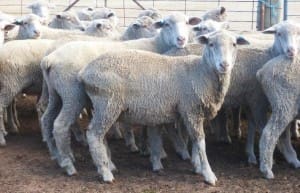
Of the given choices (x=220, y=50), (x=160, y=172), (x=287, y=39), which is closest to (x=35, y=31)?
(x=160, y=172)

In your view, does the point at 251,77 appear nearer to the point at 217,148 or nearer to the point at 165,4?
the point at 217,148

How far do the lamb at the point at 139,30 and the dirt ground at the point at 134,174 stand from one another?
165 centimetres

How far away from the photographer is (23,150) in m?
7.45

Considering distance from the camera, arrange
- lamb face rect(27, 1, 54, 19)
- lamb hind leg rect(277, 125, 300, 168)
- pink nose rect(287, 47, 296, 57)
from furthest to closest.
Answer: lamb face rect(27, 1, 54, 19) < lamb hind leg rect(277, 125, 300, 168) < pink nose rect(287, 47, 296, 57)

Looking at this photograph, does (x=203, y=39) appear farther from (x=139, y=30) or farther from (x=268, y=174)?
(x=139, y=30)

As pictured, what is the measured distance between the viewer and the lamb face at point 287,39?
6434 millimetres

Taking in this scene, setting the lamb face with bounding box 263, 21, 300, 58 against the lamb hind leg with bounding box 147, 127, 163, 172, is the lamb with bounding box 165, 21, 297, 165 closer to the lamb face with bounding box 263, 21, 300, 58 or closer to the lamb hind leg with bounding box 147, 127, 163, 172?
the lamb face with bounding box 263, 21, 300, 58

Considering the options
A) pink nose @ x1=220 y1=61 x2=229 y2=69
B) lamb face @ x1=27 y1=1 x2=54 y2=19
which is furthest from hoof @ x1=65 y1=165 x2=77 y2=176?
lamb face @ x1=27 y1=1 x2=54 y2=19

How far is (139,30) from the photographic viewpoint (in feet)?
28.5

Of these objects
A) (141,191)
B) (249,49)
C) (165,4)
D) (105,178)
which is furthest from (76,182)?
(165,4)

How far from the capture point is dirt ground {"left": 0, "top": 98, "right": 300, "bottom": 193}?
6152mm

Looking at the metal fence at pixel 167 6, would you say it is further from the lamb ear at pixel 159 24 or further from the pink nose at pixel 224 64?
the pink nose at pixel 224 64

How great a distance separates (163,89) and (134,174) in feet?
3.16

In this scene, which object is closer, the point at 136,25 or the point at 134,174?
the point at 134,174
